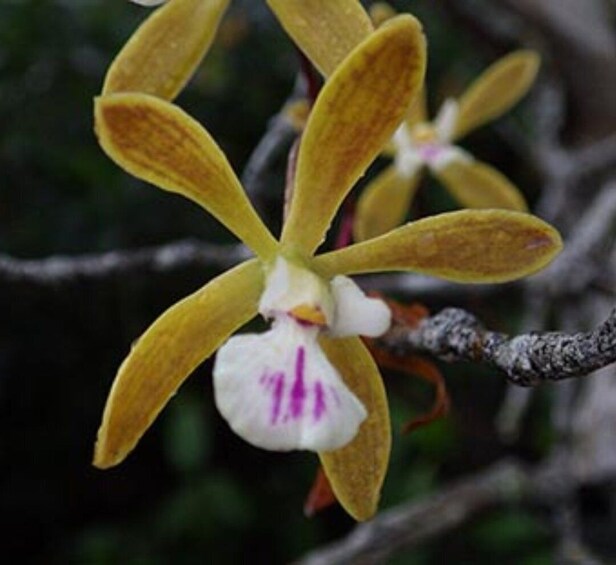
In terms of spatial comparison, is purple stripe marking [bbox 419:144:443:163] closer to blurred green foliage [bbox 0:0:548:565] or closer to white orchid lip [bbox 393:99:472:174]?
white orchid lip [bbox 393:99:472:174]

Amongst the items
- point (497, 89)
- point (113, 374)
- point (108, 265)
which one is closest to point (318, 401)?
point (108, 265)

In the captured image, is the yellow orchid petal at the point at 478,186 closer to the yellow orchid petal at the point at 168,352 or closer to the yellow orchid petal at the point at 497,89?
the yellow orchid petal at the point at 497,89

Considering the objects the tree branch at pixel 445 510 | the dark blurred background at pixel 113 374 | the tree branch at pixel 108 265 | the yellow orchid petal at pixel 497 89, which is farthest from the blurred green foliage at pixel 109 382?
the tree branch at pixel 108 265

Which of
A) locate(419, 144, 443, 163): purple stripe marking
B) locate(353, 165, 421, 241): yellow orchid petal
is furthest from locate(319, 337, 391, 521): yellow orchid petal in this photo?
locate(419, 144, 443, 163): purple stripe marking

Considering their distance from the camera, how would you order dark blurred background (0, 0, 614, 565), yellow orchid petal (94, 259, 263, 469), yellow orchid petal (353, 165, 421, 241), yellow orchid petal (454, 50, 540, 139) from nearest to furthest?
yellow orchid petal (94, 259, 263, 469) → yellow orchid petal (353, 165, 421, 241) → yellow orchid petal (454, 50, 540, 139) → dark blurred background (0, 0, 614, 565)

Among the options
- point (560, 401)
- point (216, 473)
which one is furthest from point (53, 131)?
point (560, 401)

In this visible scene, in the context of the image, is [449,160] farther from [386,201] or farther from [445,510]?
[445,510]

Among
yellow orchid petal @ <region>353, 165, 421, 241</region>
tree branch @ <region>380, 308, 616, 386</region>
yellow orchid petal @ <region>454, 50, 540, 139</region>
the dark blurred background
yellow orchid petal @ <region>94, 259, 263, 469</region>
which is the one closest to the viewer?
tree branch @ <region>380, 308, 616, 386</region>
